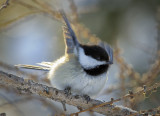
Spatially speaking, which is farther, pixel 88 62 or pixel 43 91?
pixel 88 62

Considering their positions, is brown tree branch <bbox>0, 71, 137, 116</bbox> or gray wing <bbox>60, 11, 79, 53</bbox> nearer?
brown tree branch <bbox>0, 71, 137, 116</bbox>

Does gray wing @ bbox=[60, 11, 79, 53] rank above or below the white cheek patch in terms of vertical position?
above

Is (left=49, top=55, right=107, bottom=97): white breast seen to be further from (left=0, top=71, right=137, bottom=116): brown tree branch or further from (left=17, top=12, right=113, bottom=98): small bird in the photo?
(left=0, top=71, right=137, bottom=116): brown tree branch

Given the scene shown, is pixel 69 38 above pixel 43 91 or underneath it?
above

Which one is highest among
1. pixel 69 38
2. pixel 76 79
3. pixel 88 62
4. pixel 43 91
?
pixel 69 38

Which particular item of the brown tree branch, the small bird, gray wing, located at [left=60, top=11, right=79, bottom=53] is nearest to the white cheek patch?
the small bird

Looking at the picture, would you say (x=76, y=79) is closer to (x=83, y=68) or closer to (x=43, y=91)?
(x=83, y=68)

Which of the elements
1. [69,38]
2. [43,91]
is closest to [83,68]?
[69,38]

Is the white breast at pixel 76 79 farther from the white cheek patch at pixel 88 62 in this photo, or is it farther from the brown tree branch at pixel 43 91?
the brown tree branch at pixel 43 91
